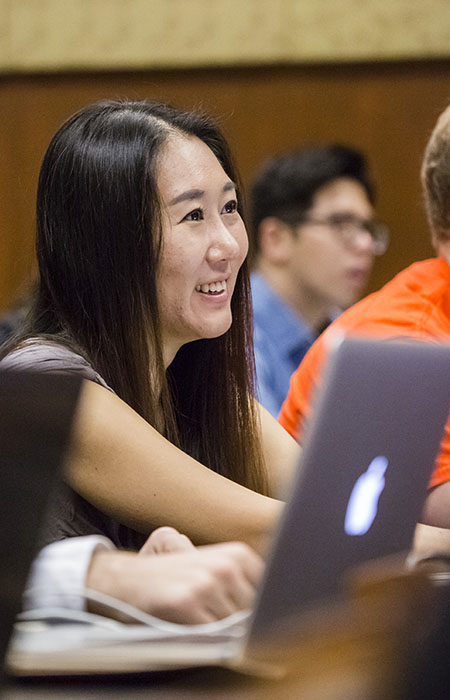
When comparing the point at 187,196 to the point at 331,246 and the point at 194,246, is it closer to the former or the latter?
the point at 194,246

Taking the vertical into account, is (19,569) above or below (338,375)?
below

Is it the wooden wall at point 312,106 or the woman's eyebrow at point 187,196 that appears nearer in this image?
the woman's eyebrow at point 187,196

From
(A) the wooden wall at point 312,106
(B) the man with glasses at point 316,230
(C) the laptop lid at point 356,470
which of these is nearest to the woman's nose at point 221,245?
(C) the laptop lid at point 356,470

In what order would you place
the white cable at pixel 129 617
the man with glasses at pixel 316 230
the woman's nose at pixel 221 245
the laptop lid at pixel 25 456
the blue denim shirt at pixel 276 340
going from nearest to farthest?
the laptop lid at pixel 25 456, the white cable at pixel 129 617, the woman's nose at pixel 221 245, the blue denim shirt at pixel 276 340, the man with glasses at pixel 316 230

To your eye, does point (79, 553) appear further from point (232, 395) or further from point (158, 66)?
point (158, 66)

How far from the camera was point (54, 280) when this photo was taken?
64.3 inches

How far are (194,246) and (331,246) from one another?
2016 millimetres

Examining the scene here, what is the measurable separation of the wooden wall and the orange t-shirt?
2096mm

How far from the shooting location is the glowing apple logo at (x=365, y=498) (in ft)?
2.97

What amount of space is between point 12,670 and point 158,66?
3.57m

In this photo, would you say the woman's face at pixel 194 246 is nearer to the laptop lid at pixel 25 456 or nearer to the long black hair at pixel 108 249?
the long black hair at pixel 108 249

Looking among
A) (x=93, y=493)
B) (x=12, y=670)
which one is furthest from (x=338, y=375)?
(x=93, y=493)

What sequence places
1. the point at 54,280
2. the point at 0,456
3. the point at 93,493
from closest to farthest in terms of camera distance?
the point at 0,456 < the point at 93,493 < the point at 54,280

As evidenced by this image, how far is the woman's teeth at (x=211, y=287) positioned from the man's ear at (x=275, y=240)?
1.94 metres
